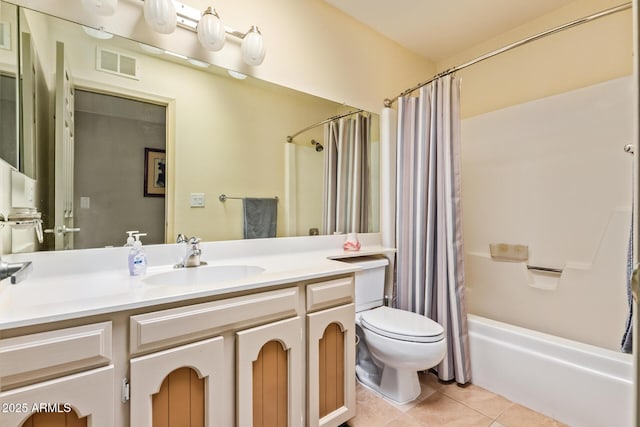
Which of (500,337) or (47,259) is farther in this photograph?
(500,337)

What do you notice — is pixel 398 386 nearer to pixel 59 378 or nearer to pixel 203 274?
pixel 203 274

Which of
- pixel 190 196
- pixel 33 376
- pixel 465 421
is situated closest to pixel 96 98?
pixel 190 196

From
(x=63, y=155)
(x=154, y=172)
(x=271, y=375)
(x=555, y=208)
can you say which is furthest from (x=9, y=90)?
(x=555, y=208)

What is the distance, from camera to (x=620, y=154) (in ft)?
5.35

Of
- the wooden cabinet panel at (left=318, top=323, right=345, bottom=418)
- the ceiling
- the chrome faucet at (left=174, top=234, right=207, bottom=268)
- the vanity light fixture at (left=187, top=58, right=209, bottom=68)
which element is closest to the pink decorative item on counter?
the wooden cabinet panel at (left=318, top=323, right=345, bottom=418)

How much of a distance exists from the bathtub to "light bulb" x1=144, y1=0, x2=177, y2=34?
87.4 inches

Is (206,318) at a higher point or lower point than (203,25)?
lower

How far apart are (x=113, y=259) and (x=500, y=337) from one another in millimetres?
1993

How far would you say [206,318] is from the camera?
0.90m

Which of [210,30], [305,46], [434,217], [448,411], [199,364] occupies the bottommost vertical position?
[448,411]

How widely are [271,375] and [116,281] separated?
25.9 inches

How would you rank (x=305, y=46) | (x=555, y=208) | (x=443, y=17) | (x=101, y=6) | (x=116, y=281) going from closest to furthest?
(x=116, y=281)
(x=101, y=6)
(x=305, y=46)
(x=555, y=208)
(x=443, y=17)

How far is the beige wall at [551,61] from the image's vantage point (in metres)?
1.72

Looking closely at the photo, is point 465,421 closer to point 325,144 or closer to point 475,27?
point 325,144
